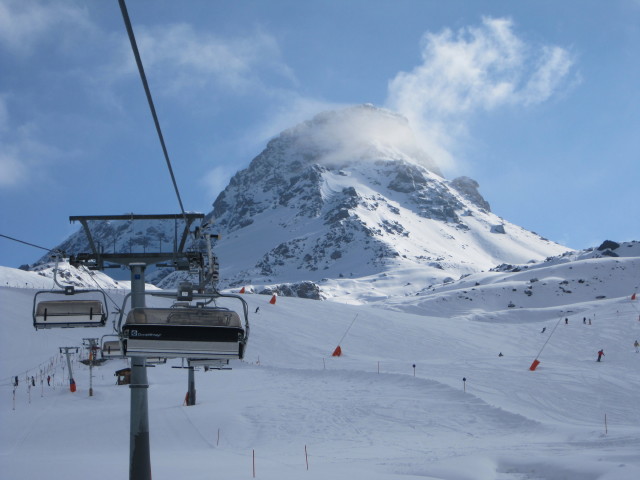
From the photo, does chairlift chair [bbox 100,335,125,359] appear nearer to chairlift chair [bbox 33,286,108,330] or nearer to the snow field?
the snow field

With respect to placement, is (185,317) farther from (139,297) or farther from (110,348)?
(110,348)

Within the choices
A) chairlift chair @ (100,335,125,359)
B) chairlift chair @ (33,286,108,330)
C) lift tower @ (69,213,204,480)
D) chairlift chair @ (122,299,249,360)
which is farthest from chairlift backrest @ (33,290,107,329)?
chairlift chair @ (100,335,125,359)

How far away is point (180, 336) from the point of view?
8.73 m

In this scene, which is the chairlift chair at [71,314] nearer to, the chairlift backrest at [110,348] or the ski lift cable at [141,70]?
the ski lift cable at [141,70]

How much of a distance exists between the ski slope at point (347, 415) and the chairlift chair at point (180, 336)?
7657 millimetres

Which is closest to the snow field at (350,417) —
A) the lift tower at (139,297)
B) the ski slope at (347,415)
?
the ski slope at (347,415)

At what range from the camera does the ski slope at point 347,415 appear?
16688 mm

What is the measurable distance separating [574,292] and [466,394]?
85.6 m

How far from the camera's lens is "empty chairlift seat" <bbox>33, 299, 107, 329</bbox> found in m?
11.9

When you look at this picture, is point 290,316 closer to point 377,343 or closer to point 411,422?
point 377,343

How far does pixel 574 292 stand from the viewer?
346ft

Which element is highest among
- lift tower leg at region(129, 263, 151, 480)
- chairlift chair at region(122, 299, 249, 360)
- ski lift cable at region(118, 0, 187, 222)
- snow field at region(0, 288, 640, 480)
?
ski lift cable at region(118, 0, 187, 222)

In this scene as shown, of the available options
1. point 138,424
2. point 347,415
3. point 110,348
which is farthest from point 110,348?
point 138,424

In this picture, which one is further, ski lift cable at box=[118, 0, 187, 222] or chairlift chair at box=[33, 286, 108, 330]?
chairlift chair at box=[33, 286, 108, 330]
